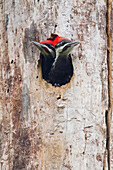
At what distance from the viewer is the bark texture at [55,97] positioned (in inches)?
→ 84.1

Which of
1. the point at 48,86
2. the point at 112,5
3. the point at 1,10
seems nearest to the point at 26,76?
the point at 48,86

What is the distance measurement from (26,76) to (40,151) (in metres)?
0.44

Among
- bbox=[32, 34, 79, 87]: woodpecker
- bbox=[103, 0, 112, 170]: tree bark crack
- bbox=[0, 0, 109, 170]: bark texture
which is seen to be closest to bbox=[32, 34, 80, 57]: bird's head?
bbox=[32, 34, 79, 87]: woodpecker

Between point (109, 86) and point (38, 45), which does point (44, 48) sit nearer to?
point (38, 45)

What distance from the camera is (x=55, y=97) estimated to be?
2172 millimetres

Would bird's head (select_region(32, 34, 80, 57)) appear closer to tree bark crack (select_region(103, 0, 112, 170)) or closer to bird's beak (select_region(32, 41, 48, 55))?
bird's beak (select_region(32, 41, 48, 55))

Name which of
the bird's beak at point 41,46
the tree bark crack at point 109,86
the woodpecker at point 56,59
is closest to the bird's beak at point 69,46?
the woodpecker at point 56,59

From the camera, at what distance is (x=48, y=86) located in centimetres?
219

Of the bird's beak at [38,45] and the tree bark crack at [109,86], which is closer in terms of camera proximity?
the bird's beak at [38,45]

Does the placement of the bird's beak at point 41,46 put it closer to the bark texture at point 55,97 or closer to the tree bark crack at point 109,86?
the bark texture at point 55,97

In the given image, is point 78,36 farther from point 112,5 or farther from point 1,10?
point 1,10

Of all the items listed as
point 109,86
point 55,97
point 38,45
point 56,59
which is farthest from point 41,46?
point 109,86

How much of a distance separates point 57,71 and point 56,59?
3.0 inches

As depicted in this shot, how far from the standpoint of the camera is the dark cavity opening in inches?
85.7
